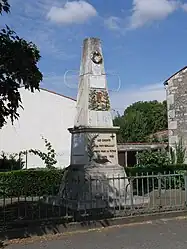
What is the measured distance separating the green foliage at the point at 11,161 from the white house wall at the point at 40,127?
727mm

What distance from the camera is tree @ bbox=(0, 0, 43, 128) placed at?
552 cm

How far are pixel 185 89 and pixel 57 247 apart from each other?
13043 mm

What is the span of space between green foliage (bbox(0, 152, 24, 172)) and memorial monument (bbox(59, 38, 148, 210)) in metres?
14.6

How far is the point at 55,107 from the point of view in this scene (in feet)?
90.2

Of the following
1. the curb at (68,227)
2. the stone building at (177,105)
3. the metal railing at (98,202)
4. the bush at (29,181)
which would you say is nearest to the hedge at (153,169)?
the stone building at (177,105)

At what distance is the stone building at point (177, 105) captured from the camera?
1777 cm

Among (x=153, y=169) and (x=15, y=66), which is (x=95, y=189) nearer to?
(x=15, y=66)

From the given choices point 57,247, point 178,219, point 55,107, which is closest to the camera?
point 57,247

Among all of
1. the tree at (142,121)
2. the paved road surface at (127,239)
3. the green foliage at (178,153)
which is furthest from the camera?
the tree at (142,121)

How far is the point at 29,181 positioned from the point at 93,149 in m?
5.71

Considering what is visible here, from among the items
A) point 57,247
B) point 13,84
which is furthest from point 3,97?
point 57,247

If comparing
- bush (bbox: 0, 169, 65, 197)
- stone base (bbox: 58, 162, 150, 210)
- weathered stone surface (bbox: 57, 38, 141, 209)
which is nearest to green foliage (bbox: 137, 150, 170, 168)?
bush (bbox: 0, 169, 65, 197)

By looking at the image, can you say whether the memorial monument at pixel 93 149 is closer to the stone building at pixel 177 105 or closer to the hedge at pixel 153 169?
the hedge at pixel 153 169

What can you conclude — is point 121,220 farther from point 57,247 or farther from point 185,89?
point 185,89
